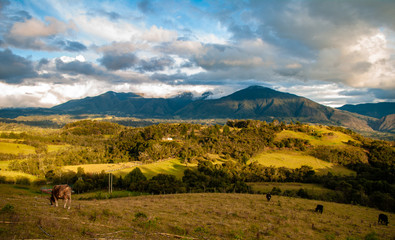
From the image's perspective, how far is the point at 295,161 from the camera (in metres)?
98.2

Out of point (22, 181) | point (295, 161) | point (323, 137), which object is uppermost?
point (323, 137)

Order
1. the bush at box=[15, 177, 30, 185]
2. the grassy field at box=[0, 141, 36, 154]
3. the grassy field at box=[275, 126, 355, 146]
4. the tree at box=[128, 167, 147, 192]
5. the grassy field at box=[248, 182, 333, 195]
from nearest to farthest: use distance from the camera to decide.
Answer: the tree at box=[128, 167, 147, 192]
the grassy field at box=[248, 182, 333, 195]
the bush at box=[15, 177, 30, 185]
the grassy field at box=[275, 126, 355, 146]
the grassy field at box=[0, 141, 36, 154]

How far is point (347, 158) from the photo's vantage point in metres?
99.0

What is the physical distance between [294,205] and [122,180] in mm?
50196

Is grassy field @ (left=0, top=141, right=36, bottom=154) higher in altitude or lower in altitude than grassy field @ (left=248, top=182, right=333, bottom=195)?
higher

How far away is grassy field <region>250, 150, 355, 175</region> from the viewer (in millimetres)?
91062

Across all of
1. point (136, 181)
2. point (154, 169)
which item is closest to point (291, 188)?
point (136, 181)

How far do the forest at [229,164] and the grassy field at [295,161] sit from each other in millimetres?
3671

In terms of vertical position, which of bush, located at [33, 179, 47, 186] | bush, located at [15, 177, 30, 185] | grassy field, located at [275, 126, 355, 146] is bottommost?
bush, located at [33, 179, 47, 186]

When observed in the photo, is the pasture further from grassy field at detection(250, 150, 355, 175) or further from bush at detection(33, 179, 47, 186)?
grassy field at detection(250, 150, 355, 175)

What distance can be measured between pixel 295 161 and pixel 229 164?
1243 inches

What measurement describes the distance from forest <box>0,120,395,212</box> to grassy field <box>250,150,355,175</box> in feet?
12.0

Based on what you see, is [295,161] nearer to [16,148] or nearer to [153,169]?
[153,169]

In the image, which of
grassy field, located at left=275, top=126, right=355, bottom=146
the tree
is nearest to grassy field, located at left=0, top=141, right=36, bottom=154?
the tree
